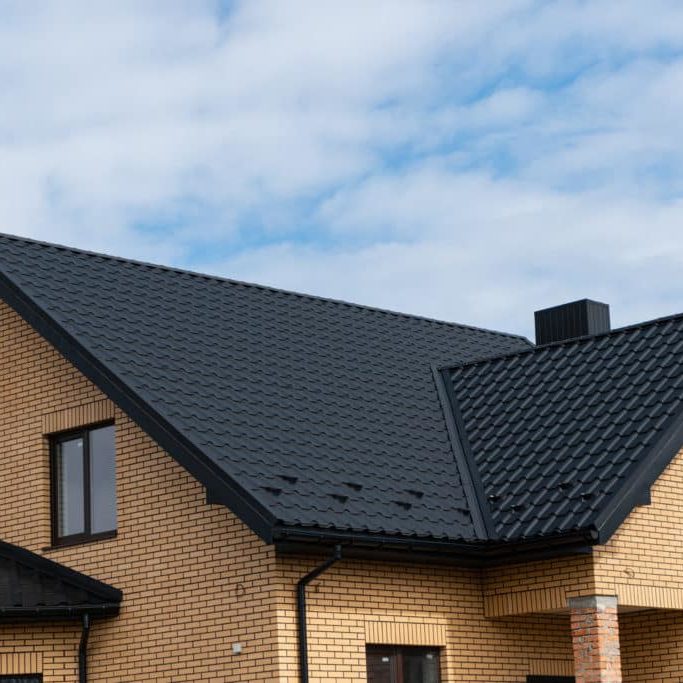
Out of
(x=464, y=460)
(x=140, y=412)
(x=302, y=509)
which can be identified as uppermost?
(x=140, y=412)

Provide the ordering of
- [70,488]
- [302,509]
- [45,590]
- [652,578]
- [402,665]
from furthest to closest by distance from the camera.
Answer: [70,488]
[652,578]
[45,590]
[402,665]
[302,509]

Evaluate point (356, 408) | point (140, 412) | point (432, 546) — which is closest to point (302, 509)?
point (432, 546)

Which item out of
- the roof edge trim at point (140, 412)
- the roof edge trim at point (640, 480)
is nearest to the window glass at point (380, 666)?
the roof edge trim at point (140, 412)

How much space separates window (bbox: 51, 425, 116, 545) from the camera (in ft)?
50.9

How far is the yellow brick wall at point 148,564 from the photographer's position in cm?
1364

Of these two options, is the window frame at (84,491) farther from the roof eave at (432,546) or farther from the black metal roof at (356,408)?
the roof eave at (432,546)

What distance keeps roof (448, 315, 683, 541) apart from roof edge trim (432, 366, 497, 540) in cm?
6

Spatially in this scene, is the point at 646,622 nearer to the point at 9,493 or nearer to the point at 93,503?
the point at 93,503

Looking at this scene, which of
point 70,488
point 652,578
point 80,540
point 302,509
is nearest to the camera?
point 302,509

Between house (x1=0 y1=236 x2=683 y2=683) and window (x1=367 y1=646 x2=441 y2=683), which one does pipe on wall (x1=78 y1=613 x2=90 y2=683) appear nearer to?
house (x1=0 y1=236 x2=683 y2=683)

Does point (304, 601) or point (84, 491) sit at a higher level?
point (84, 491)

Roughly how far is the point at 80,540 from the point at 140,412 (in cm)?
195

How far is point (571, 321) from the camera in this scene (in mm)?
21609

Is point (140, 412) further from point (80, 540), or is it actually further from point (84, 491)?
point (80, 540)
